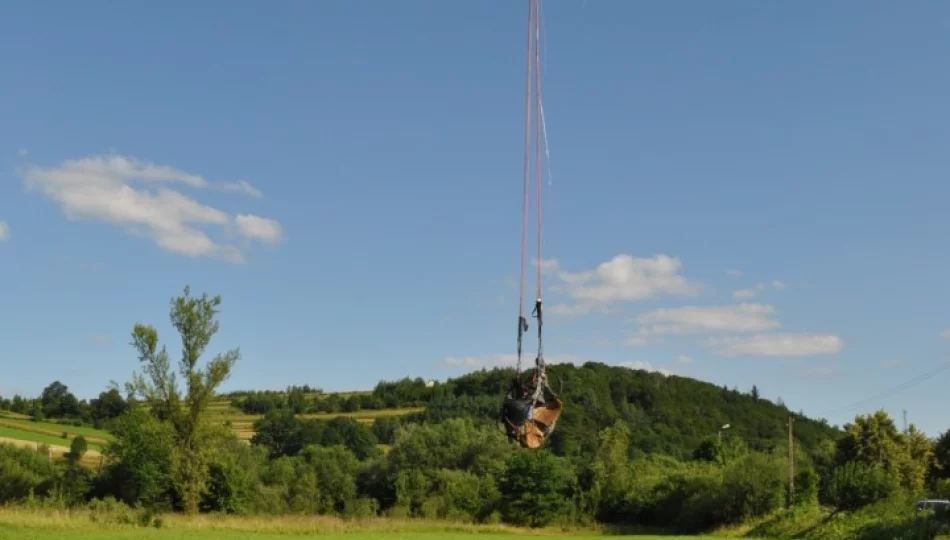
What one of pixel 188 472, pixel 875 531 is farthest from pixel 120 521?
pixel 875 531

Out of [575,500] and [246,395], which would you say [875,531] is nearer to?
[575,500]

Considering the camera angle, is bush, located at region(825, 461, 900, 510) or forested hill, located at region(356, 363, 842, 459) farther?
forested hill, located at region(356, 363, 842, 459)

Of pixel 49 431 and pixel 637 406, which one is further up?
pixel 637 406

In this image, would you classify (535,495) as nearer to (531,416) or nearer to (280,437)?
(280,437)

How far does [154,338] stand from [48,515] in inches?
523

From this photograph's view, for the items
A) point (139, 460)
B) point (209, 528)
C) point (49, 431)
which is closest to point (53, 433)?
point (49, 431)

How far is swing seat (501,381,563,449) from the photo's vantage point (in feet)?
40.9

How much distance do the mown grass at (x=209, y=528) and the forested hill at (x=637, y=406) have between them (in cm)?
4962

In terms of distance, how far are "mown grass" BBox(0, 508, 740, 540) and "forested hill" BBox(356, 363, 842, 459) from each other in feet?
163

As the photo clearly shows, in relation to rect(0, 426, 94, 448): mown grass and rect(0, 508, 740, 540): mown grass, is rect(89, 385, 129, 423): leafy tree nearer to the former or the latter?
rect(0, 426, 94, 448): mown grass

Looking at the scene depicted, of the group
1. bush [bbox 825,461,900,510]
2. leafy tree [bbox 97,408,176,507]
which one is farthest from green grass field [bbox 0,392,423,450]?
bush [bbox 825,461,900,510]

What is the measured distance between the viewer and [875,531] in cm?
3453

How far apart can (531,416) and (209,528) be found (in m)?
29.2

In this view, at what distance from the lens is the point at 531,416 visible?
41.1 ft
